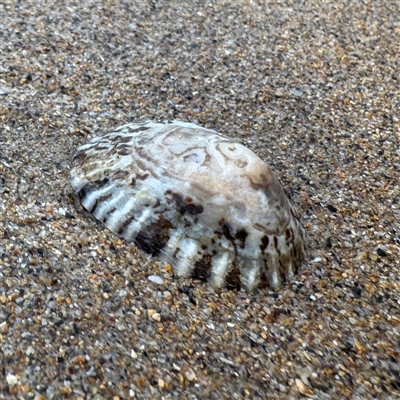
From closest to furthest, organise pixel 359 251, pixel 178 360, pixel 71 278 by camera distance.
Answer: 1. pixel 178 360
2. pixel 71 278
3. pixel 359 251

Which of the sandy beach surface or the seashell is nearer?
the sandy beach surface

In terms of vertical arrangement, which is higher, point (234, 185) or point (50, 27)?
point (234, 185)

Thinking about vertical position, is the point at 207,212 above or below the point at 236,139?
above

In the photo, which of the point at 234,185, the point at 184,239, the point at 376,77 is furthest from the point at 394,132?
the point at 184,239

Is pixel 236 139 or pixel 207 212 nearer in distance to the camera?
pixel 207 212

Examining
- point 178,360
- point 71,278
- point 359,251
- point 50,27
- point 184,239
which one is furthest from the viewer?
point 50,27

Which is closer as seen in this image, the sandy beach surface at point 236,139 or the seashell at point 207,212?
the sandy beach surface at point 236,139

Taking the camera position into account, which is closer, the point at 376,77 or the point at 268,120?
the point at 268,120

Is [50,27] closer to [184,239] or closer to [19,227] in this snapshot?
[19,227]
